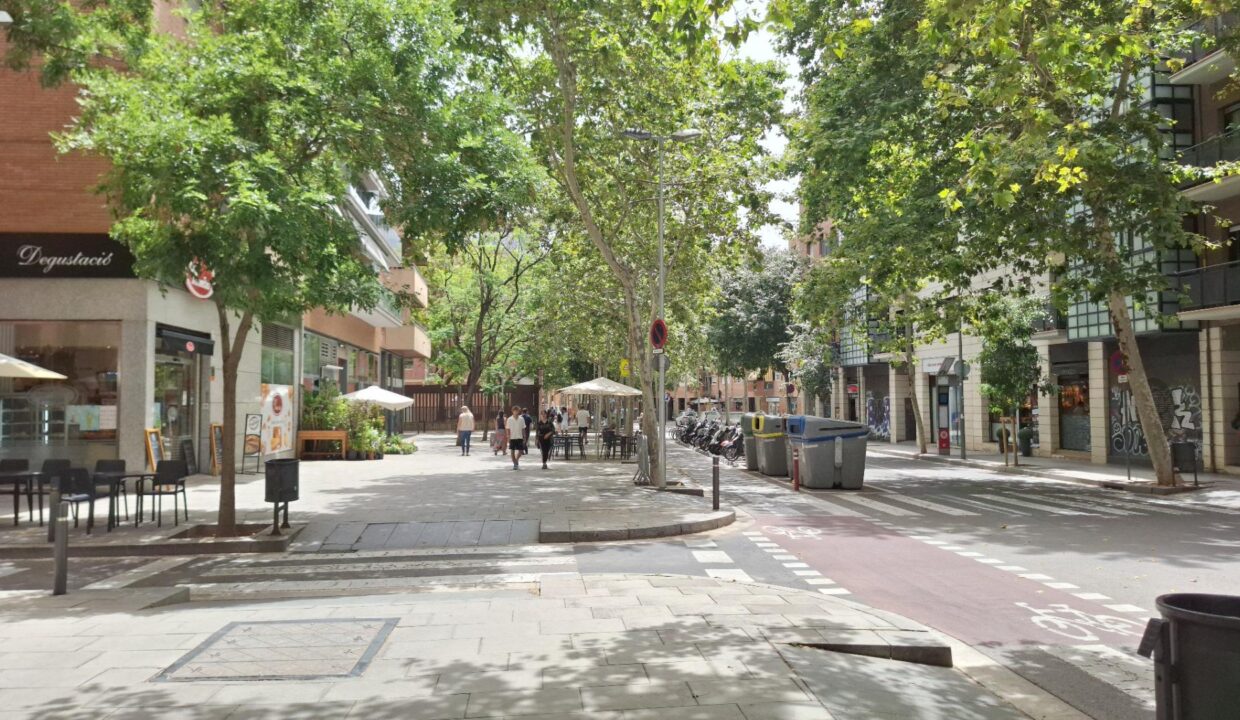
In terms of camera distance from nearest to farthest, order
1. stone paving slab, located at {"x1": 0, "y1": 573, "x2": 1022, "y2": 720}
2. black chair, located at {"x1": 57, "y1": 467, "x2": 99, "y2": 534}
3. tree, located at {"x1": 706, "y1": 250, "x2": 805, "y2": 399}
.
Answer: stone paving slab, located at {"x1": 0, "y1": 573, "x2": 1022, "y2": 720}
black chair, located at {"x1": 57, "y1": 467, "x2": 99, "y2": 534}
tree, located at {"x1": 706, "y1": 250, "x2": 805, "y2": 399}

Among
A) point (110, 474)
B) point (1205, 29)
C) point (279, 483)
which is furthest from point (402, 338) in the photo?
point (1205, 29)

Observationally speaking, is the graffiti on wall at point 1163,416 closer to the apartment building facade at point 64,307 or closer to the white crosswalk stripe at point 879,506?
the white crosswalk stripe at point 879,506

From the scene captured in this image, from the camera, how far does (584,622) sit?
6.33m

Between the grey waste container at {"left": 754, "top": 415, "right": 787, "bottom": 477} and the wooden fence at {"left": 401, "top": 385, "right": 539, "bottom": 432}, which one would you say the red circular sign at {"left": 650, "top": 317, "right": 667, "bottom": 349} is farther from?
the wooden fence at {"left": 401, "top": 385, "right": 539, "bottom": 432}

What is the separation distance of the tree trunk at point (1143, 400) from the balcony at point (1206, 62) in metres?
6.42

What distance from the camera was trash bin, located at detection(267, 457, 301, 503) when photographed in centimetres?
1114

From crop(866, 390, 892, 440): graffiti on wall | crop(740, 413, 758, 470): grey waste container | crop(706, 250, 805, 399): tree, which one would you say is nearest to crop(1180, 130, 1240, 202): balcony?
crop(740, 413, 758, 470): grey waste container

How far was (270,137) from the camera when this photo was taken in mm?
10633

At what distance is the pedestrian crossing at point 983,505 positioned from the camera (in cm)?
1397

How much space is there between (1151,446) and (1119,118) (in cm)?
680

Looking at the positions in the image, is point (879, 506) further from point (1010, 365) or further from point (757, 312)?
point (757, 312)

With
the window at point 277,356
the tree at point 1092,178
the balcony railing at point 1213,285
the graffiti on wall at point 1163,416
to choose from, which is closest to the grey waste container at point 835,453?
the tree at point 1092,178

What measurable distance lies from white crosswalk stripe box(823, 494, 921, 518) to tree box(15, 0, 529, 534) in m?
8.02

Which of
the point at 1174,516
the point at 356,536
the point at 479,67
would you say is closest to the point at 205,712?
the point at 356,536
